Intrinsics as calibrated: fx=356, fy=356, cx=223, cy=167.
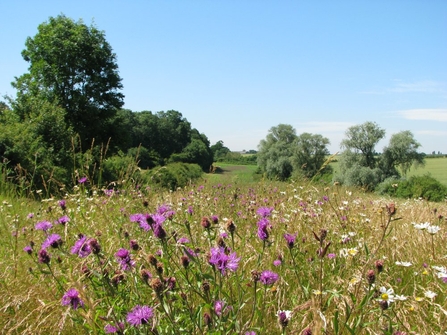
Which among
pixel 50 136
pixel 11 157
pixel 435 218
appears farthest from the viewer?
pixel 50 136

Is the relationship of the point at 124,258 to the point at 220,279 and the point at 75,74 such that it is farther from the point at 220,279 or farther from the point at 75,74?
the point at 75,74

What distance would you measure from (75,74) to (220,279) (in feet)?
67.6

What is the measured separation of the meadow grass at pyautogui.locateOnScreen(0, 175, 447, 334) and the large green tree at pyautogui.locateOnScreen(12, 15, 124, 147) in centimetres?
1685

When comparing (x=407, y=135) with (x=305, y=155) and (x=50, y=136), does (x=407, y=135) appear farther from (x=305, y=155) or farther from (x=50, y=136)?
(x=50, y=136)

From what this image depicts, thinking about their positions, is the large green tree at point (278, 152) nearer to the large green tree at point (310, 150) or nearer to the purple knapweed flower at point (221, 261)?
the large green tree at point (310, 150)

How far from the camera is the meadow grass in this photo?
1.40 m

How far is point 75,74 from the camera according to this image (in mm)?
19500

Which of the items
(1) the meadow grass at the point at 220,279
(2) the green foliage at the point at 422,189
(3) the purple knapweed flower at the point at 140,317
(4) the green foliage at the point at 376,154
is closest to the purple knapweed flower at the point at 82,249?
(1) the meadow grass at the point at 220,279

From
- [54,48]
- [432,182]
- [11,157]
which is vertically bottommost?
[432,182]

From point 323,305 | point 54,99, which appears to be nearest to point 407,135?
point 54,99

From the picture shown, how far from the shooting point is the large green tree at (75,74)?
18.7m

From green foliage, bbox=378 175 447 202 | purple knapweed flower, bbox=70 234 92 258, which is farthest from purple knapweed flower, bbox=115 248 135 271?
green foliage, bbox=378 175 447 202

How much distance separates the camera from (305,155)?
4112 cm

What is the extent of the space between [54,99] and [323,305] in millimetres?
19500
